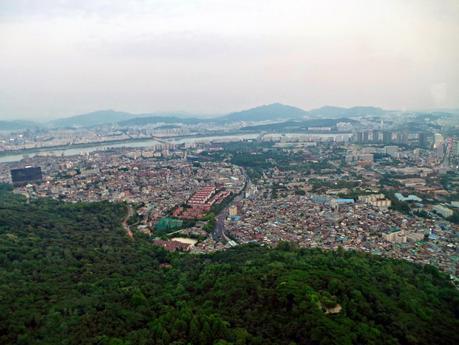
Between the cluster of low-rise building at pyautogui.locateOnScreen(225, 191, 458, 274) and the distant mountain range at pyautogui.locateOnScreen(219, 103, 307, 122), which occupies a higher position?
the distant mountain range at pyautogui.locateOnScreen(219, 103, 307, 122)

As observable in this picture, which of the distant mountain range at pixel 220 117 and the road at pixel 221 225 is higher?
the distant mountain range at pixel 220 117

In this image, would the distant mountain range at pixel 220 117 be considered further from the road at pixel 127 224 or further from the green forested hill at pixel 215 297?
the green forested hill at pixel 215 297

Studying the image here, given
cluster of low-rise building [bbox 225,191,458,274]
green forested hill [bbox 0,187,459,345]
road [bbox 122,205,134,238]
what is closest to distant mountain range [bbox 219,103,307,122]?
road [bbox 122,205,134,238]

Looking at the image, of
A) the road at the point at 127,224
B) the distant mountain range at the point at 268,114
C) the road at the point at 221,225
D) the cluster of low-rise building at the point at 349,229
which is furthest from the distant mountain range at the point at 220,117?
the cluster of low-rise building at the point at 349,229

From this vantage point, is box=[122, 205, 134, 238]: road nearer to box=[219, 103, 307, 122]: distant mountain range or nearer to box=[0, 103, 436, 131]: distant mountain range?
box=[0, 103, 436, 131]: distant mountain range

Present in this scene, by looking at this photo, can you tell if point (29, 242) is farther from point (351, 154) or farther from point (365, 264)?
point (351, 154)

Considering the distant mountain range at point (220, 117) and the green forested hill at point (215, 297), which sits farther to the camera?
the distant mountain range at point (220, 117)

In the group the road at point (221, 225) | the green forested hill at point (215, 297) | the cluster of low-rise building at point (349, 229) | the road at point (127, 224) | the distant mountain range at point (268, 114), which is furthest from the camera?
the distant mountain range at point (268, 114)

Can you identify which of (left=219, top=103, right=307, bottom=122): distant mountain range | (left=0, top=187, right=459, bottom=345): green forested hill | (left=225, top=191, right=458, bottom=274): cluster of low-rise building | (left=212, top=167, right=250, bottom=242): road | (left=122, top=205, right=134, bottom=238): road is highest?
(left=219, top=103, right=307, bottom=122): distant mountain range
